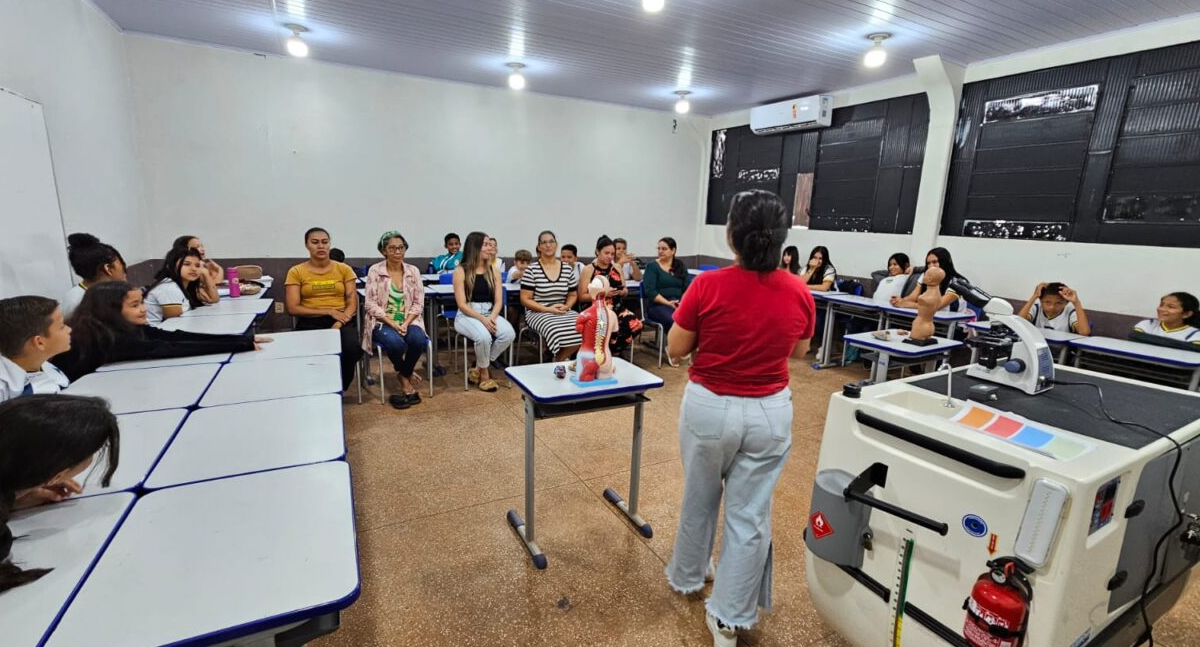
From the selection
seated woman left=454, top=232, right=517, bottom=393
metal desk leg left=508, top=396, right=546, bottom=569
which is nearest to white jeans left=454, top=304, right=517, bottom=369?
seated woman left=454, top=232, right=517, bottom=393

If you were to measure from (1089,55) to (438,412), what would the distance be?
19.9ft

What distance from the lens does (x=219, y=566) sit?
1082 millimetres

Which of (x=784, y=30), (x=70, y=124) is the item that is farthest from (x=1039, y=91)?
(x=70, y=124)

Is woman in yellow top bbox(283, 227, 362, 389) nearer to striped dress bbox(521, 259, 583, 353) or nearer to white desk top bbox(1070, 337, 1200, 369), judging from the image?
striped dress bbox(521, 259, 583, 353)

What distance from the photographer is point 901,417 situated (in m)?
1.33

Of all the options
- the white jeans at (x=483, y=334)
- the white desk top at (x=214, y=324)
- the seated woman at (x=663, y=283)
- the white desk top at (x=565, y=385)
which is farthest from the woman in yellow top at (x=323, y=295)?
the seated woman at (x=663, y=283)

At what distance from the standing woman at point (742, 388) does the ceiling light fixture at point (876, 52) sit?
3956 millimetres

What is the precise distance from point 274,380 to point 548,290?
2.73m

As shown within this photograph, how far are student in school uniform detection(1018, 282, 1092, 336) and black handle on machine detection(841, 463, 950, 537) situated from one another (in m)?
4.01

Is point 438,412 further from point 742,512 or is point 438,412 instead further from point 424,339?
point 742,512

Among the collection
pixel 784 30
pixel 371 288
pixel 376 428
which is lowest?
pixel 376 428

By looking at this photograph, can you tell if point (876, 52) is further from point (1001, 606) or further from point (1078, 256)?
point (1001, 606)

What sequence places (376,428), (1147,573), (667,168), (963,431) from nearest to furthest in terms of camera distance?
(963,431)
(1147,573)
(376,428)
(667,168)

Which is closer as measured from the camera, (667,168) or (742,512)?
(742,512)
